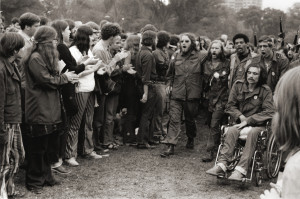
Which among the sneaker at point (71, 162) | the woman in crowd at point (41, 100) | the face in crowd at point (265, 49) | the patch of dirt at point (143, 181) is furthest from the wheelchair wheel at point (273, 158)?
the woman in crowd at point (41, 100)

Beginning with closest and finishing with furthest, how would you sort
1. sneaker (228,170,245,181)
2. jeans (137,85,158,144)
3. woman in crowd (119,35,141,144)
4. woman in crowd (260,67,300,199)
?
1. woman in crowd (260,67,300,199)
2. sneaker (228,170,245,181)
3. woman in crowd (119,35,141,144)
4. jeans (137,85,158,144)

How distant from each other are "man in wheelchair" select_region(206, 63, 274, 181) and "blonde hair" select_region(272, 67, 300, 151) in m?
4.50

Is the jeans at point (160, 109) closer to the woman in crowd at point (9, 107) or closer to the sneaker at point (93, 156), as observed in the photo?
the sneaker at point (93, 156)

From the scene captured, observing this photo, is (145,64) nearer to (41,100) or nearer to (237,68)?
(237,68)

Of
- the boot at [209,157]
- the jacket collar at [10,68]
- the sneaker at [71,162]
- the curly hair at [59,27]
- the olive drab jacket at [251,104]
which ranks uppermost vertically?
the curly hair at [59,27]

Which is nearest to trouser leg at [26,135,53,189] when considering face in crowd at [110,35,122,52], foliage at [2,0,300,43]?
face in crowd at [110,35,122,52]

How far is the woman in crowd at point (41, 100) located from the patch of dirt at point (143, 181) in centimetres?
31

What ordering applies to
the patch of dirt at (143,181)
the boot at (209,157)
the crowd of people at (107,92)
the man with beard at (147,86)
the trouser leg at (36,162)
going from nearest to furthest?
the crowd of people at (107,92) → the trouser leg at (36,162) → the patch of dirt at (143,181) → the boot at (209,157) → the man with beard at (147,86)

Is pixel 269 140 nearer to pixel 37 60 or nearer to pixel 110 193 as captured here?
pixel 110 193

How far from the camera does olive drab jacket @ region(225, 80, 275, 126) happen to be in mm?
6926

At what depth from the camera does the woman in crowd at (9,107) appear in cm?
529

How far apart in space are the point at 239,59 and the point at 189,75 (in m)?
0.97

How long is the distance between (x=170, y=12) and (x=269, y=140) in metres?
43.3

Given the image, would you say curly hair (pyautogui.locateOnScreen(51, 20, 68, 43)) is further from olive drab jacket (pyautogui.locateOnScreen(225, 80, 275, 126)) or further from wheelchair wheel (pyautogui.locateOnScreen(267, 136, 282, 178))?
wheelchair wheel (pyautogui.locateOnScreen(267, 136, 282, 178))
